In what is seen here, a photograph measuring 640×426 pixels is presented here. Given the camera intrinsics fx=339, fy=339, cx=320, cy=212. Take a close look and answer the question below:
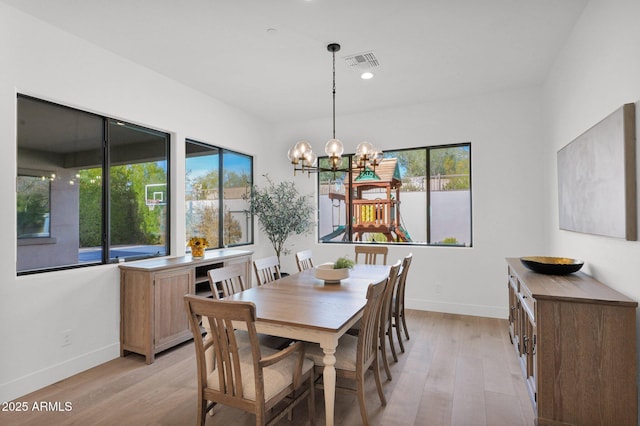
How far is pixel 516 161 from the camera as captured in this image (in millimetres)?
4473

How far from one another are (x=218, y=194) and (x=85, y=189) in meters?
1.91

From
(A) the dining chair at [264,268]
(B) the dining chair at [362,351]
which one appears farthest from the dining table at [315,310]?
(A) the dining chair at [264,268]

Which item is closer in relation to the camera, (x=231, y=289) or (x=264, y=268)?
(x=231, y=289)

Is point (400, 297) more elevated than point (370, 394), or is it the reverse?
point (400, 297)

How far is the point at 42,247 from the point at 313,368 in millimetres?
2567

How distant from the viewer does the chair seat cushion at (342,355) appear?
2.21 m

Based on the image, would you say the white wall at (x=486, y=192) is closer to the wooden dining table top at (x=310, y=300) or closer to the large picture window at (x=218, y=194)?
the wooden dining table top at (x=310, y=300)

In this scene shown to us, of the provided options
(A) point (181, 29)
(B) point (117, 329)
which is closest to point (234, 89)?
(A) point (181, 29)

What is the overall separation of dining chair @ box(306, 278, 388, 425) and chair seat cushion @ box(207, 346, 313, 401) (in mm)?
206

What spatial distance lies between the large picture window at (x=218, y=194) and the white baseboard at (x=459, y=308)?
2791mm


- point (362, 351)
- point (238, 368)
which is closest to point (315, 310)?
point (362, 351)

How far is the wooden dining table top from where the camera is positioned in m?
2.09

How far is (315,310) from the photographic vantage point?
2.29 m

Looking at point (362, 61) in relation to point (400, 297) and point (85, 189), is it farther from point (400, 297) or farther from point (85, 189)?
point (85, 189)
